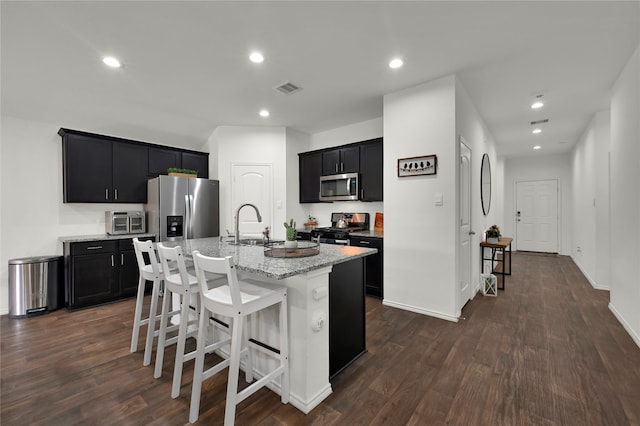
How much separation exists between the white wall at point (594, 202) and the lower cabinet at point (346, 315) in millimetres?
3902

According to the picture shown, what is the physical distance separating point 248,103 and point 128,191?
7.71 feet

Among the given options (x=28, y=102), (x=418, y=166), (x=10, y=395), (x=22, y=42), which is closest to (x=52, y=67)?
(x=22, y=42)

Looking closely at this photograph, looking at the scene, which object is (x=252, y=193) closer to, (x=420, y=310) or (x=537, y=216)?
(x=420, y=310)

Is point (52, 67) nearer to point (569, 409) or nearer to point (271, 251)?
point (271, 251)

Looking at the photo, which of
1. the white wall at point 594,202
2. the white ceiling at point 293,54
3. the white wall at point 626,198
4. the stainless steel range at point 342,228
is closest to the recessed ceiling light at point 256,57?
the white ceiling at point 293,54

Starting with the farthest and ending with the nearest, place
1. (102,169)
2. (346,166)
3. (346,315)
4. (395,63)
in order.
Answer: (346,166)
(102,169)
(395,63)
(346,315)

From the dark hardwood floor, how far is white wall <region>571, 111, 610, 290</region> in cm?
142

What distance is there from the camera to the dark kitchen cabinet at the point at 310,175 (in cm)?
495

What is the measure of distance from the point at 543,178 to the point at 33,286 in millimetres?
10404

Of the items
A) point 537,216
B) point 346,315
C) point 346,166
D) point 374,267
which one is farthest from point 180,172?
point 537,216

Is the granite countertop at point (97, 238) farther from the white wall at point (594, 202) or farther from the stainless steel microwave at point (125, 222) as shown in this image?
the white wall at point (594, 202)

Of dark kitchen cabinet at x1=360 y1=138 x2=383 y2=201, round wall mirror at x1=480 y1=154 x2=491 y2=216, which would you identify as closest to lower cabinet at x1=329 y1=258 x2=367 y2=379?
dark kitchen cabinet at x1=360 y1=138 x2=383 y2=201

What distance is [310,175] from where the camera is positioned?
199 inches

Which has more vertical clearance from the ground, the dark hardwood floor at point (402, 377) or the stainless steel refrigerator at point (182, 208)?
the stainless steel refrigerator at point (182, 208)
